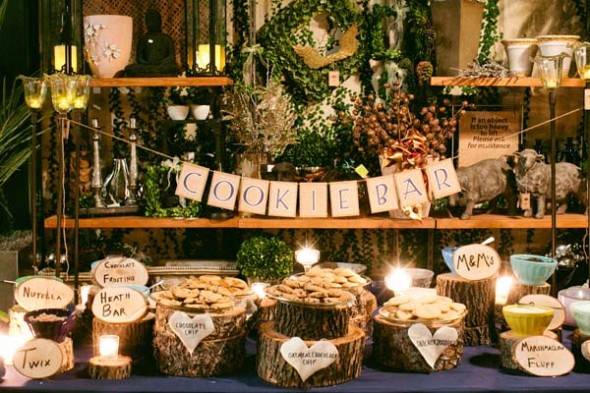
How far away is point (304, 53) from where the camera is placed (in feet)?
14.4

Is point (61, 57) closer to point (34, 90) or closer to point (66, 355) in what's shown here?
point (34, 90)

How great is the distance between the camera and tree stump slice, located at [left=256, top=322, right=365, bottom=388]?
275 cm

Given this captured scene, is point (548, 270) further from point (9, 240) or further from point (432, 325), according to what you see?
point (9, 240)

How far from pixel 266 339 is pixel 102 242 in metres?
2.00

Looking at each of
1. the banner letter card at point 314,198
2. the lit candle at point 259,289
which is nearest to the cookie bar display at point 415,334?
the lit candle at point 259,289

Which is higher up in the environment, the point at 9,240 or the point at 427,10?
the point at 427,10

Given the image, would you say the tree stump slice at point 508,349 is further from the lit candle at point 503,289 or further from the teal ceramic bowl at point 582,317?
the lit candle at point 503,289

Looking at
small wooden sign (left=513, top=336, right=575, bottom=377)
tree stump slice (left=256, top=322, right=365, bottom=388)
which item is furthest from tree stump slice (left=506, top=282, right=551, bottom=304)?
tree stump slice (left=256, top=322, right=365, bottom=388)

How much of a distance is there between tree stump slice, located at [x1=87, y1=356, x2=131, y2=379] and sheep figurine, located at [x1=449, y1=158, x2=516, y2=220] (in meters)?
1.90

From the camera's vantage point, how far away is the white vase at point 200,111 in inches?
162

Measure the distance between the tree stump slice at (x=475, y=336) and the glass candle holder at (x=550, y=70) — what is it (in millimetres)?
1057

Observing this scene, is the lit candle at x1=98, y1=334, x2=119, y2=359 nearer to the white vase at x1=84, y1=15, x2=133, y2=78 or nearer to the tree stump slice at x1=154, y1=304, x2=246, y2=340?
the tree stump slice at x1=154, y1=304, x2=246, y2=340

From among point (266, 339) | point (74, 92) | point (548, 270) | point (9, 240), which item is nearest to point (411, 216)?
point (548, 270)

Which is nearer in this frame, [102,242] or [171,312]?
[171,312]
